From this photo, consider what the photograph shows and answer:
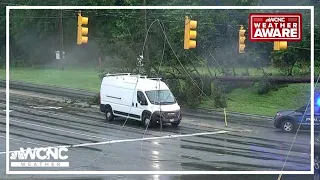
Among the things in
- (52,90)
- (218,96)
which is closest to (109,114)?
(52,90)

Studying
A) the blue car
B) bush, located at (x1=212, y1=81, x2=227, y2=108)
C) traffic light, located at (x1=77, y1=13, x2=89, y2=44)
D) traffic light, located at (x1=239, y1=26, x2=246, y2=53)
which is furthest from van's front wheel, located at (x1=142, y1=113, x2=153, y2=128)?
the blue car

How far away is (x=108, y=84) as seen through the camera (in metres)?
19.9

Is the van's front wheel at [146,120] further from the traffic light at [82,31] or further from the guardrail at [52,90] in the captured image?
the traffic light at [82,31]

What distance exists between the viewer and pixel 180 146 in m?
19.8

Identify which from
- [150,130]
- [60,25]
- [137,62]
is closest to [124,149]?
[150,130]

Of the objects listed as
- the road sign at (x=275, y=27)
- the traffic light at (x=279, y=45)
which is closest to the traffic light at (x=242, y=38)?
the road sign at (x=275, y=27)

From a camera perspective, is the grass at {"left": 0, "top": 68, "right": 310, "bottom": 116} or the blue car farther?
the grass at {"left": 0, "top": 68, "right": 310, "bottom": 116}

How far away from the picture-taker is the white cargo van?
19734 mm

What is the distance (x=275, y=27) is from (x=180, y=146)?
425 centimetres

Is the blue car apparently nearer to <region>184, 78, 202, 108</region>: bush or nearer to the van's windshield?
<region>184, 78, 202, 108</region>: bush

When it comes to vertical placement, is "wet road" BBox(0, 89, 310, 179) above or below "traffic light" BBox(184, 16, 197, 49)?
below

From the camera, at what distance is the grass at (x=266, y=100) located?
64.4 ft

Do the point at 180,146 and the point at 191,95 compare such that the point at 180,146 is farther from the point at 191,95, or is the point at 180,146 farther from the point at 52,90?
the point at 52,90

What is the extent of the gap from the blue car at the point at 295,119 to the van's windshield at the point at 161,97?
302 cm
